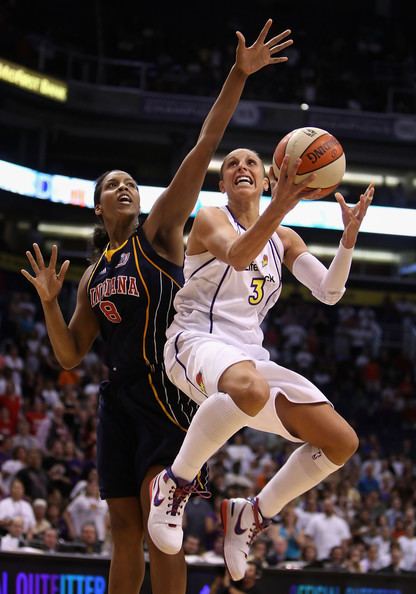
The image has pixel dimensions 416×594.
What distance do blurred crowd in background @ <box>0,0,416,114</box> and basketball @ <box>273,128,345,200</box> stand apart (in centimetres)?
2077

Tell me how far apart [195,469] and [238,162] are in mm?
1700

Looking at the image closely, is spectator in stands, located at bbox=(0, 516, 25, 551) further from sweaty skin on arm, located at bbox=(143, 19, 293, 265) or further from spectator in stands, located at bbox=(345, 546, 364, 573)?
sweaty skin on arm, located at bbox=(143, 19, 293, 265)

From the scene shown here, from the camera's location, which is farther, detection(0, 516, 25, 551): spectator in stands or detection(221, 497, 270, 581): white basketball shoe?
detection(0, 516, 25, 551): spectator in stands

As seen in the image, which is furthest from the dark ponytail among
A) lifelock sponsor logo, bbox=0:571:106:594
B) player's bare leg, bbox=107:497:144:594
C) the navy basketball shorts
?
lifelock sponsor logo, bbox=0:571:106:594

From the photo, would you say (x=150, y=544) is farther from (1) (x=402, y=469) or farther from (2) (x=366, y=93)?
(2) (x=366, y=93)

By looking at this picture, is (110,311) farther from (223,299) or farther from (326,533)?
(326,533)

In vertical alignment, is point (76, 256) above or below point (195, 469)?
above

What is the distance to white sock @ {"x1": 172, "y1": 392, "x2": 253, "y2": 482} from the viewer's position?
499cm

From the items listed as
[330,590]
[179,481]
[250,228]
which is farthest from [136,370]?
[330,590]

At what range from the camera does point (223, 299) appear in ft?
17.7

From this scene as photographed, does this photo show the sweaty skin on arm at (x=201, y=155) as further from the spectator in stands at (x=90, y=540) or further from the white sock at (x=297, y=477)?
the spectator in stands at (x=90, y=540)

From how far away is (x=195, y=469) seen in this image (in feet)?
16.8

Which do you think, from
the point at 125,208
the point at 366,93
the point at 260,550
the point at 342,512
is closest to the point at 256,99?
the point at 366,93

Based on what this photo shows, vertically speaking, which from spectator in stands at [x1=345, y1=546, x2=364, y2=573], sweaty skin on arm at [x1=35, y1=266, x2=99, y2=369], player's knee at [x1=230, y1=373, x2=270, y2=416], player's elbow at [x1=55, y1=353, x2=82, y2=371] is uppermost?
sweaty skin on arm at [x1=35, y1=266, x2=99, y2=369]
